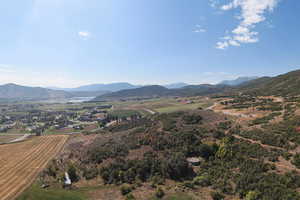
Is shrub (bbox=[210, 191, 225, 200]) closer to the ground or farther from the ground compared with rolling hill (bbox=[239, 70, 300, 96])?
closer to the ground

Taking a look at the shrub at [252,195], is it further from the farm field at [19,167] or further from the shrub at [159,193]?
the farm field at [19,167]

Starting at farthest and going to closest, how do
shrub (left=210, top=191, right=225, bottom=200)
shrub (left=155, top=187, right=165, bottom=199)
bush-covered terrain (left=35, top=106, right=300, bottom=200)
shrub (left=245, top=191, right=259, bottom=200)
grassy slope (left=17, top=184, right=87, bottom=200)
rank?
1. grassy slope (left=17, top=184, right=87, bottom=200)
2. shrub (left=155, top=187, right=165, bottom=199)
3. bush-covered terrain (left=35, top=106, right=300, bottom=200)
4. shrub (left=210, top=191, right=225, bottom=200)
5. shrub (left=245, top=191, right=259, bottom=200)

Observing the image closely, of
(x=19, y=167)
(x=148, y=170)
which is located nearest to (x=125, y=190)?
(x=148, y=170)

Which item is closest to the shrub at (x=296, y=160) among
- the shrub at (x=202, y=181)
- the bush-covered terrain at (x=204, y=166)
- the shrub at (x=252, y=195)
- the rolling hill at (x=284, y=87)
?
the bush-covered terrain at (x=204, y=166)

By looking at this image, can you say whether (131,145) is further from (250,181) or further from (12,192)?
(250,181)

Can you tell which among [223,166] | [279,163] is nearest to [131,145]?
[223,166]

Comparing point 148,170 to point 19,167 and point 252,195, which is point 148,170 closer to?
point 252,195

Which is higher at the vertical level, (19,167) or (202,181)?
(202,181)

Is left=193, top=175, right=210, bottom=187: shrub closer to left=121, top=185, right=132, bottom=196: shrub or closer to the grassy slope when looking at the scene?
left=121, top=185, right=132, bottom=196: shrub

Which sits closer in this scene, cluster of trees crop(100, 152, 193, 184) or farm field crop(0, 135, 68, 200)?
cluster of trees crop(100, 152, 193, 184)

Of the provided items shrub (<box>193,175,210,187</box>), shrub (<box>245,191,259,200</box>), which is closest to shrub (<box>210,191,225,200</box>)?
shrub (<box>245,191,259,200</box>)

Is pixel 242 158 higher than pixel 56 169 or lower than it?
higher
